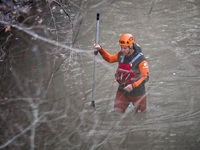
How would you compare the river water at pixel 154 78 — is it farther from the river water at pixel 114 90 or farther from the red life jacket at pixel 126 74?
the red life jacket at pixel 126 74

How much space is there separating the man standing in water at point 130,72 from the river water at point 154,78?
653mm

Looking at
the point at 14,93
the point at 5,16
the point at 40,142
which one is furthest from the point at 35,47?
the point at 40,142

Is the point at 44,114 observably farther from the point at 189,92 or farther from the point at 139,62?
the point at 189,92

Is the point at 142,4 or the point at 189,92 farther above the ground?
the point at 142,4

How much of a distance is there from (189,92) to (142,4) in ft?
17.4

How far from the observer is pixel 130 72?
630cm

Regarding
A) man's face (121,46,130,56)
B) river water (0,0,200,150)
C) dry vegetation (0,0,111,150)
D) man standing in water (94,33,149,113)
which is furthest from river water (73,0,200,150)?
man's face (121,46,130,56)

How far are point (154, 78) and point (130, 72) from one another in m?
2.80

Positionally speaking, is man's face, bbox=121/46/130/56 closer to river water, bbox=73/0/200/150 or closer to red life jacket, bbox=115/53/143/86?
red life jacket, bbox=115/53/143/86

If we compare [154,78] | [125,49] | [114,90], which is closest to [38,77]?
[114,90]

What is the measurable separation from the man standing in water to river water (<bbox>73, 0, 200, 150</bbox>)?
2.14 ft

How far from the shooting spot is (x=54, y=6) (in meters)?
12.1

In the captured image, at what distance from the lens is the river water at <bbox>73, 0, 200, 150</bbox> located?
6.89m

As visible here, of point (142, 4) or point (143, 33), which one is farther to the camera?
point (142, 4)
